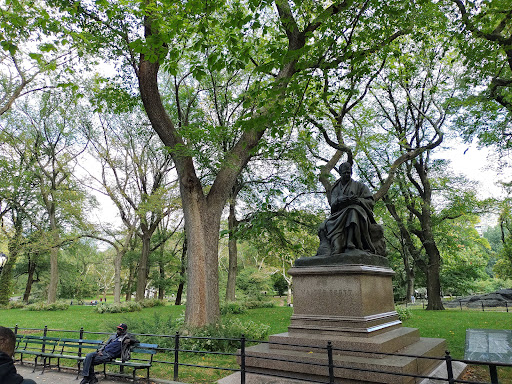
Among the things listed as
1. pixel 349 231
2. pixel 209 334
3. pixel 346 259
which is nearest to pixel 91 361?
pixel 209 334

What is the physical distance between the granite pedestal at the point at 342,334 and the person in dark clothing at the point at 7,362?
4.19 meters

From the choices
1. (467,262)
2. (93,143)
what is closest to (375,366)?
(93,143)

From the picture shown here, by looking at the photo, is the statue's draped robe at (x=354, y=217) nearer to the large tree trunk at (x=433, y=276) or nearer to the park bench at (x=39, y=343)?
the park bench at (x=39, y=343)

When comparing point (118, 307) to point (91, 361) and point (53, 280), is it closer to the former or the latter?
point (53, 280)

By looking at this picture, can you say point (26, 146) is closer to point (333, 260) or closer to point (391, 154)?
point (391, 154)

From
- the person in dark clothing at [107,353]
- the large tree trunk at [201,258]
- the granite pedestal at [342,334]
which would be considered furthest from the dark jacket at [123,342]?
the large tree trunk at [201,258]

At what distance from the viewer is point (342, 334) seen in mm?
6812

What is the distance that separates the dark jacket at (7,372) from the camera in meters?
2.30

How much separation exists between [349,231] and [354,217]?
33 cm

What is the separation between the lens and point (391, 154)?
25.3 m

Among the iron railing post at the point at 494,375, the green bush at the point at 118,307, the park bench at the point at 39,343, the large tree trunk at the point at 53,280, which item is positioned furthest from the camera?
the large tree trunk at the point at 53,280

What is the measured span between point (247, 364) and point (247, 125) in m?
4.91

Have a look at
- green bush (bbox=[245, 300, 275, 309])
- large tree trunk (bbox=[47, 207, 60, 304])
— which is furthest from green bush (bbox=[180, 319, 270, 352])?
large tree trunk (bbox=[47, 207, 60, 304])

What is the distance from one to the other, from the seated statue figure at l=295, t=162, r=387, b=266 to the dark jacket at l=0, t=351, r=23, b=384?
236 inches
